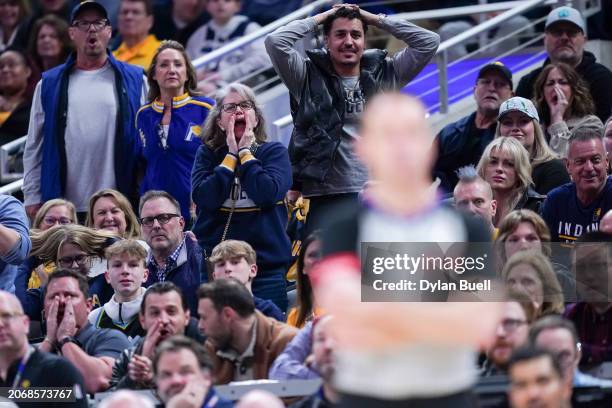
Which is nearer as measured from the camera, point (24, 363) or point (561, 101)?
point (24, 363)

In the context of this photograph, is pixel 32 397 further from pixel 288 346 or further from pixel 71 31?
pixel 71 31

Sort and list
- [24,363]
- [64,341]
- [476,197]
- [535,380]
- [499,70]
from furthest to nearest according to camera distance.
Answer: [499,70], [476,197], [64,341], [24,363], [535,380]

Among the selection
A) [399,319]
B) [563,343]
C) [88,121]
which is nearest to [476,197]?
[563,343]

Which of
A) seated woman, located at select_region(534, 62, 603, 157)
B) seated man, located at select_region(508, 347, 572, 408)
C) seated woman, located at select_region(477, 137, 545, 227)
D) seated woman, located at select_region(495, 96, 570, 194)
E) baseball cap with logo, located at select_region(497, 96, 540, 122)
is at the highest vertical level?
seated woman, located at select_region(534, 62, 603, 157)

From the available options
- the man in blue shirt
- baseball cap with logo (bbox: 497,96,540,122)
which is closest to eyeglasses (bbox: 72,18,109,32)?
the man in blue shirt

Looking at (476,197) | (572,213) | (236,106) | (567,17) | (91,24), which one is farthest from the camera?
(567,17)

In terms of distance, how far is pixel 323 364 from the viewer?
21.1 ft

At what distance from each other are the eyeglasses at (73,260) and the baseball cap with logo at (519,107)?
264 centimetres

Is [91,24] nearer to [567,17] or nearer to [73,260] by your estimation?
[73,260]

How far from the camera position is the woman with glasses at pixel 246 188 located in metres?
8.55

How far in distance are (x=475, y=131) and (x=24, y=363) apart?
12.3ft

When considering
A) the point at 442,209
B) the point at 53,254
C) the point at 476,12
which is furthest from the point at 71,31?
the point at 442,209

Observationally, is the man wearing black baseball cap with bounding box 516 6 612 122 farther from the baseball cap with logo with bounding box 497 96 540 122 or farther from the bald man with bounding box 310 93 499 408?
the bald man with bounding box 310 93 499 408

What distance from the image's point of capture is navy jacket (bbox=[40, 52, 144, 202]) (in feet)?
32.7
